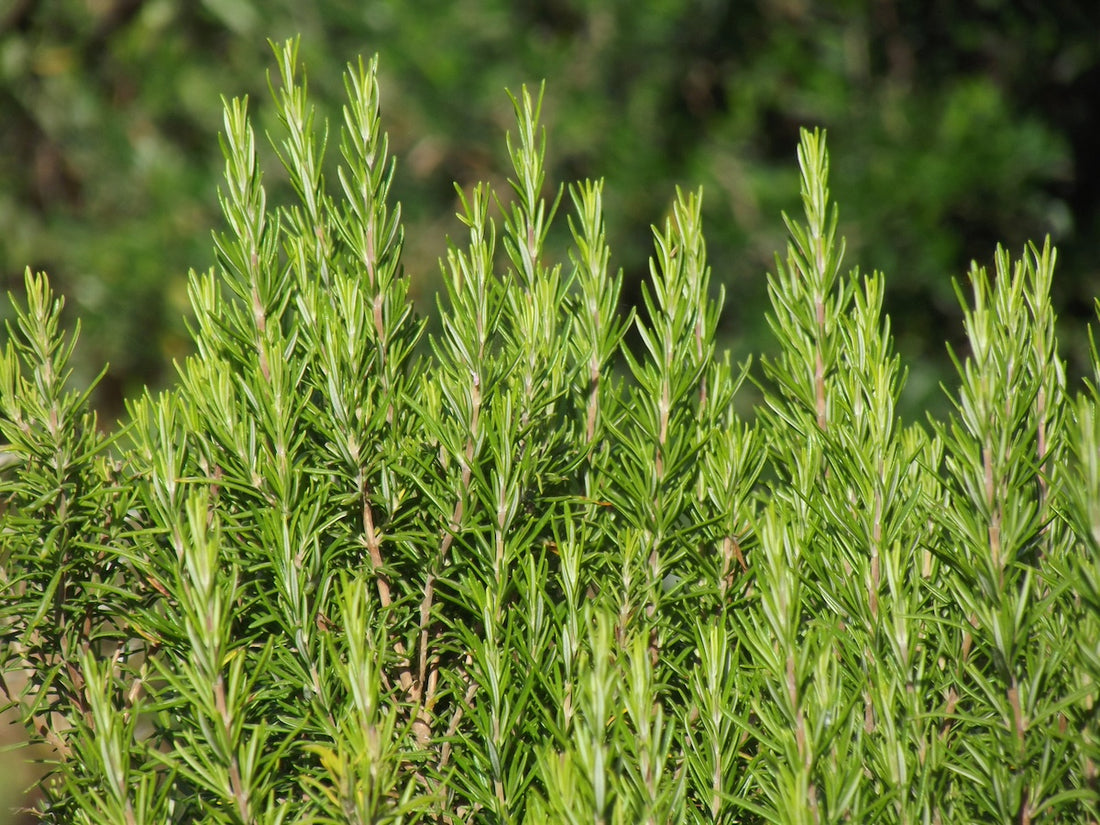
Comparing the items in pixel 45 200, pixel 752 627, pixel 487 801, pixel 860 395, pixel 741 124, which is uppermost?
pixel 45 200

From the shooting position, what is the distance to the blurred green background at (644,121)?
3.18 metres

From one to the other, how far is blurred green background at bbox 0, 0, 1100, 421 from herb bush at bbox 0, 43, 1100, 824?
7.82 feet

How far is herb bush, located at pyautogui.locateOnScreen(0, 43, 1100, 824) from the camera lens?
63 cm

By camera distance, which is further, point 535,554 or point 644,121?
point 644,121

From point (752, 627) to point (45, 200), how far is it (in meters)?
4.45

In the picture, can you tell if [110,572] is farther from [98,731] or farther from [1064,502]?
[1064,502]

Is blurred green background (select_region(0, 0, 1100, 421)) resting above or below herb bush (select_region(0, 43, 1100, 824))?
above

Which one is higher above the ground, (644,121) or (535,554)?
(644,121)

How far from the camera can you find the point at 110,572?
82 centimetres

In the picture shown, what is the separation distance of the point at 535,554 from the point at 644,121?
2.92 m

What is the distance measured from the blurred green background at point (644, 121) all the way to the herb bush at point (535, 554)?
2.38 m

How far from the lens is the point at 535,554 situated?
83 centimetres

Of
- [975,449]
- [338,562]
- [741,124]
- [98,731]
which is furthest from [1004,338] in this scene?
[741,124]

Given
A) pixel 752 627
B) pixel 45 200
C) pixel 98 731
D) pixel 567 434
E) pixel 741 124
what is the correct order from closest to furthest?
pixel 98 731 < pixel 752 627 < pixel 567 434 < pixel 741 124 < pixel 45 200
